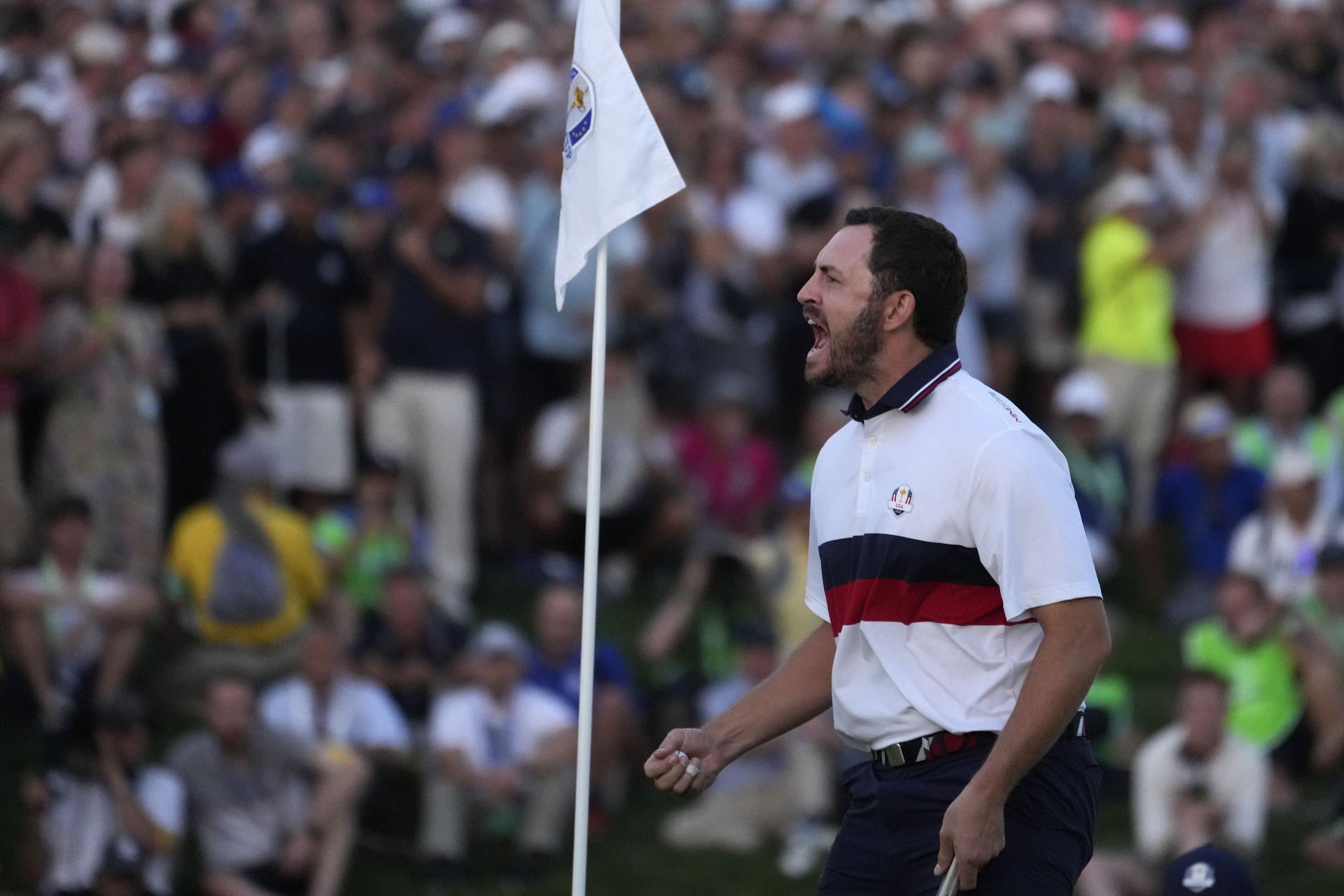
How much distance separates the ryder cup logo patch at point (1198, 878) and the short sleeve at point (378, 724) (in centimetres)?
553

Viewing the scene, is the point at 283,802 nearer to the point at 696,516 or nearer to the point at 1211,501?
the point at 696,516

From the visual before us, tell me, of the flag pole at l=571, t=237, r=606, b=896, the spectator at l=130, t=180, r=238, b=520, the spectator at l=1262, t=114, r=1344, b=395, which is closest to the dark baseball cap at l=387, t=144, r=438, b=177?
the spectator at l=130, t=180, r=238, b=520

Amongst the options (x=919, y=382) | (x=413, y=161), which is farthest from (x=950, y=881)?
(x=413, y=161)

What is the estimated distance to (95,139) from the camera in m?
11.6

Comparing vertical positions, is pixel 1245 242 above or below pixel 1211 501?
above

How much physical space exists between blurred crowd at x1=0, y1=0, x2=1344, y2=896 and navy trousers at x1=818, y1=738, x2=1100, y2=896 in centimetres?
453

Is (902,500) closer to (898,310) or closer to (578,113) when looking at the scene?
(898,310)

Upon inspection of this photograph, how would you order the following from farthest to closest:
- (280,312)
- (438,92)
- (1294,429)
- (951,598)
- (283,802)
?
(438,92) < (1294,429) < (280,312) < (283,802) < (951,598)

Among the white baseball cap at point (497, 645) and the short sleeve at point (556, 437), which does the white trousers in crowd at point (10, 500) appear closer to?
the white baseball cap at point (497, 645)

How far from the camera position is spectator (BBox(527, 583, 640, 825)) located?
31.7ft

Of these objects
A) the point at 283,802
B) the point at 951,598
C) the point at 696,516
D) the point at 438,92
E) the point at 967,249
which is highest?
the point at 438,92

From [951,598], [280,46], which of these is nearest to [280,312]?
[280,46]

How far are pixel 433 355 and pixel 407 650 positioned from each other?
6.13 feet

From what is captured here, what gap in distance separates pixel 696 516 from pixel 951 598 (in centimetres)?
758
